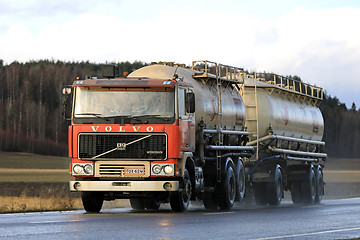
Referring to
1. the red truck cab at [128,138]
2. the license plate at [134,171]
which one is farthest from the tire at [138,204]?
the license plate at [134,171]

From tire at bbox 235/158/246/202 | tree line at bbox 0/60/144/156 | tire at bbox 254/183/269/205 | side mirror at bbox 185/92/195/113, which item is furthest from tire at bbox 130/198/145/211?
tree line at bbox 0/60/144/156

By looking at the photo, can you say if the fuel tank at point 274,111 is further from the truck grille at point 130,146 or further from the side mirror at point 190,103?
the truck grille at point 130,146

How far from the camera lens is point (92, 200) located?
19734 millimetres

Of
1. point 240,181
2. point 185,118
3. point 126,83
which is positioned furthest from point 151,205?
point 126,83

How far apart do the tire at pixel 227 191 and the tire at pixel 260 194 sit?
403 cm

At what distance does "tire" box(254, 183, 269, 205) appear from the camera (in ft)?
90.3

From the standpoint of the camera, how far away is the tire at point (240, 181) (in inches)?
953

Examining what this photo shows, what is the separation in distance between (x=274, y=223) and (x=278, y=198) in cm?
1147

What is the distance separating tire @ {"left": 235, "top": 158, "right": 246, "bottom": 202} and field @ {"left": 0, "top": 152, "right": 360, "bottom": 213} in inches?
162

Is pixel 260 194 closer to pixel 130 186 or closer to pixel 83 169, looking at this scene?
pixel 130 186

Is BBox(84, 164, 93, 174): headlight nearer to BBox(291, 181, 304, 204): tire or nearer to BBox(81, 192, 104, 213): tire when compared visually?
BBox(81, 192, 104, 213): tire

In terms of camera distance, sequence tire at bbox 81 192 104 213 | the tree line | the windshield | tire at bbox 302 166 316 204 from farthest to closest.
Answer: the tree line < tire at bbox 302 166 316 204 < tire at bbox 81 192 104 213 < the windshield

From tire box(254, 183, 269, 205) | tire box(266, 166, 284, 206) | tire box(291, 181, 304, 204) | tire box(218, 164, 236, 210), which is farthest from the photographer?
tire box(291, 181, 304, 204)

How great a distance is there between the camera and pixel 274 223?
53.6 feet
